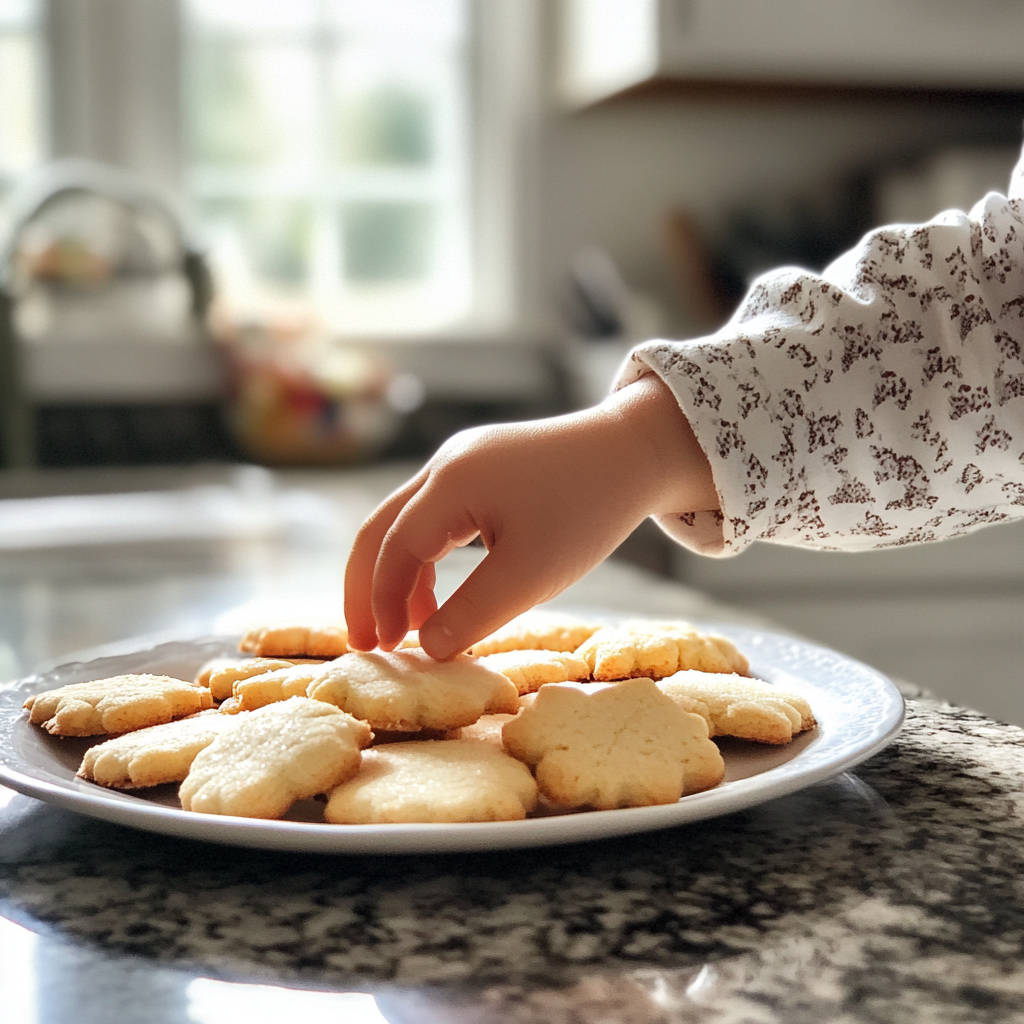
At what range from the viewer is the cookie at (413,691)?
0.57 m

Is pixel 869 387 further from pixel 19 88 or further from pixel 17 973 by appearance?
pixel 19 88

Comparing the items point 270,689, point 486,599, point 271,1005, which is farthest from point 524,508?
point 271,1005

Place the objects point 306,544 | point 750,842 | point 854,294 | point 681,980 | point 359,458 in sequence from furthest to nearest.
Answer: point 359,458
point 306,544
point 854,294
point 750,842
point 681,980

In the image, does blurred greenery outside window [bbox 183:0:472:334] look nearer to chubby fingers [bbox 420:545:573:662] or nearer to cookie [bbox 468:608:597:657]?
cookie [bbox 468:608:597:657]

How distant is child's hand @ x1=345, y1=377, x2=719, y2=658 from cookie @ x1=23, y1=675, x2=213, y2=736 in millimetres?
111

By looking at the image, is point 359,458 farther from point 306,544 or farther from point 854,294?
point 854,294

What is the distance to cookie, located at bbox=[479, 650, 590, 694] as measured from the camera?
658 millimetres

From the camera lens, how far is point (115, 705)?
62 centimetres

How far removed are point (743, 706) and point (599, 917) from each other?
178mm

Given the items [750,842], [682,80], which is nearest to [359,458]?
[682,80]

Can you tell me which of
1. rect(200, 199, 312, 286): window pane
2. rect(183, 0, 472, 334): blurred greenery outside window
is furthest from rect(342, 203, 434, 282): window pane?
rect(200, 199, 312, 286): window pane

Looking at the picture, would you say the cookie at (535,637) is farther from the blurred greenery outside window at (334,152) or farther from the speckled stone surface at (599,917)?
the blurred greenery outside window at (334,152)

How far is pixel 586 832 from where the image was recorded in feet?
1.51

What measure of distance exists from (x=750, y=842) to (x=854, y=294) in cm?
34
